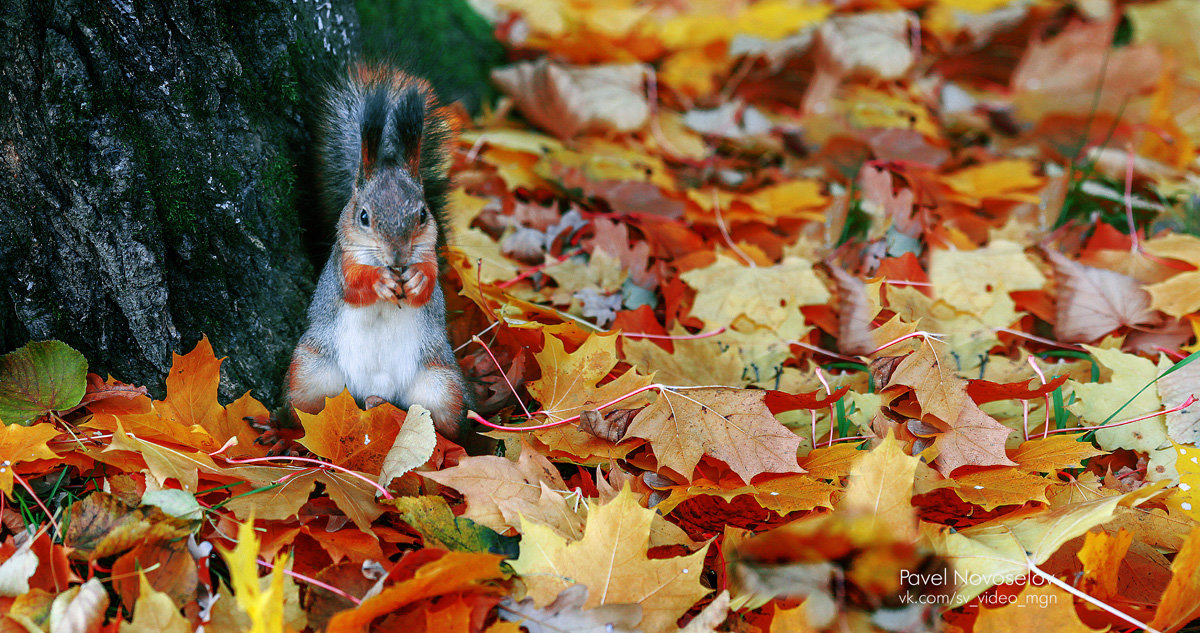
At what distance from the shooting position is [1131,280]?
2115mm

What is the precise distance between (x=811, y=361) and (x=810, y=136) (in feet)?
4.61

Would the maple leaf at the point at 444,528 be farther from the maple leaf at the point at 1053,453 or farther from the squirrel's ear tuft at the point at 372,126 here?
the maple leaf at the point at 1053,453

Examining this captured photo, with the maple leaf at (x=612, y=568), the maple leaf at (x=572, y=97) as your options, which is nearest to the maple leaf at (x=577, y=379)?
the maple leaf at (x=612, y=568)

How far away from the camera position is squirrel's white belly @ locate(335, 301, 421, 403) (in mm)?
1506

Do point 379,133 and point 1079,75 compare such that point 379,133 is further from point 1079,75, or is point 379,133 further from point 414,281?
point 1079,75

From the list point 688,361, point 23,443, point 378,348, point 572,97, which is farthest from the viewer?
point 572,97

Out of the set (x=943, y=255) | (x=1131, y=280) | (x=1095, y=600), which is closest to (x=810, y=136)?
(x=943, y=255)

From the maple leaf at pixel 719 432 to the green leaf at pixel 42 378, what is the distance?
3.47ft

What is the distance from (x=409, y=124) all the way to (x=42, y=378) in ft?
2.82

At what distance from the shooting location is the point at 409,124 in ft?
4.56

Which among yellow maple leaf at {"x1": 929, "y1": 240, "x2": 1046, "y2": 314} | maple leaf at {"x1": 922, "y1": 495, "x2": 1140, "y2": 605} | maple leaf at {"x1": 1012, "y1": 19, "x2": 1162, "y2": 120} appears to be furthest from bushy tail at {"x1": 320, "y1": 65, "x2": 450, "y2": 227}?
maple leaf at {"x1": 1012, "y1": 19, "x2": 1162, "y2": 120}

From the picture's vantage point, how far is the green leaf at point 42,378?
143 centimetres

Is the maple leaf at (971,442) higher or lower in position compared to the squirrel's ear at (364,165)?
lower

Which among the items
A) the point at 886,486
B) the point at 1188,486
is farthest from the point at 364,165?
the point at 1188,486
